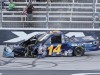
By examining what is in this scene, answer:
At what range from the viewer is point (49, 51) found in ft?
58.2

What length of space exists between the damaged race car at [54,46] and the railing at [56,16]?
14.9 ft

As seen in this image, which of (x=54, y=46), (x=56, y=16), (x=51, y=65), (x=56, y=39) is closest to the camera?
(x=51, y=65)

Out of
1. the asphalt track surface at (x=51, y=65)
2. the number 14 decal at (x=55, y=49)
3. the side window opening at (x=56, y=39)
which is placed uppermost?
the side window opening at (x=56, y=39)

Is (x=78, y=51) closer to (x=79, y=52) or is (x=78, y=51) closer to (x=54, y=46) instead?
(x=79, y=52)

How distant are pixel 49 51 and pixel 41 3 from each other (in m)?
7.16

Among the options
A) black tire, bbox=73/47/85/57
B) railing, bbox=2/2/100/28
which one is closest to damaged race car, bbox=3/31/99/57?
black tire, bbox=73/47/85/57

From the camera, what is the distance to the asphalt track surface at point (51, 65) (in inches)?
504

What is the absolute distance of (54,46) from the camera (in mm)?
17719

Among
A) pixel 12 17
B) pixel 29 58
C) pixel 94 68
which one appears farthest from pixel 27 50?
pixel 12 17

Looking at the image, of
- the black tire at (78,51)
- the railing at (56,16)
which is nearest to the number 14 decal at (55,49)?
the black tire at (78,51)

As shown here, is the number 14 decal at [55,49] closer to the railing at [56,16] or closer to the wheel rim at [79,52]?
the wheel rim at [79,52]

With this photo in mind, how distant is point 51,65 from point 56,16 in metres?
8.74

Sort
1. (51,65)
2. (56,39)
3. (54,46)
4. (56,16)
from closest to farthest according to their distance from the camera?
(51,65) → (54,46) → (56,39) → (56,16)

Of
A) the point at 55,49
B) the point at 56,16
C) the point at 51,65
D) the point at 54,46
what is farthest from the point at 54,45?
the point at 56,16
